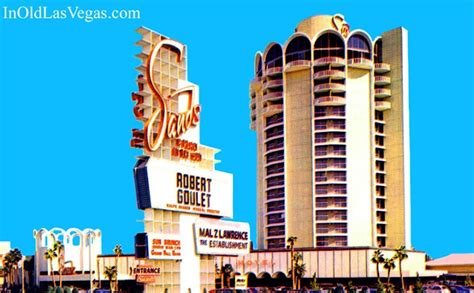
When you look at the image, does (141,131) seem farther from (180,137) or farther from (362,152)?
(362,152)

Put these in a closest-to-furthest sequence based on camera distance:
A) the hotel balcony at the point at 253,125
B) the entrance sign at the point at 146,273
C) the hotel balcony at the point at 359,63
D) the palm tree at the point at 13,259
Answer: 1. the entrance sign at the point at 146,273
2. the palm tree at the point at 13,259
3. the hotel balcony at the point at 359,63
4. the hotel balcony at the point at 253,125

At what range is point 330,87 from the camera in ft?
500

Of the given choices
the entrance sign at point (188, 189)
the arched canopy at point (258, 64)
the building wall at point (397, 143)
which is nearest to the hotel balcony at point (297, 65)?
the arched canopy at point (258, 64)

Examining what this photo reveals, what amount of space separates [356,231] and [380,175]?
1303cm

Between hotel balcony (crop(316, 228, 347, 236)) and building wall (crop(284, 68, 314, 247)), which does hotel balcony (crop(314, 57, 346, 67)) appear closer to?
building wall (crop(284, 68, 314, 247))

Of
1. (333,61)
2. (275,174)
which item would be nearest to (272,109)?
(275,174)

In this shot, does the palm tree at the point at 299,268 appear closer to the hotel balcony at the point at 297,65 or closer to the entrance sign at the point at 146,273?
the hotel balcony at the point at 297,65

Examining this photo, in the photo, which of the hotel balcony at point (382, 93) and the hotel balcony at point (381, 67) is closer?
the hotel balcony at point (382, 93)

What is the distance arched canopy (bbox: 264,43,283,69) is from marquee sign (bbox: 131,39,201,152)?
72.8m

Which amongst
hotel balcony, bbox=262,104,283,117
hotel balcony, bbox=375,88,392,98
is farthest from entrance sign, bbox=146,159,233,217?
hotel balcony, bbox=375,88,392,98

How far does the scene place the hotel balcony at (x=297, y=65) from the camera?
155 metres

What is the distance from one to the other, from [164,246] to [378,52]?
89100mm

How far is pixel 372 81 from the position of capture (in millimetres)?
155500

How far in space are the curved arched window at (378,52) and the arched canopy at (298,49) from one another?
44.9 feet
